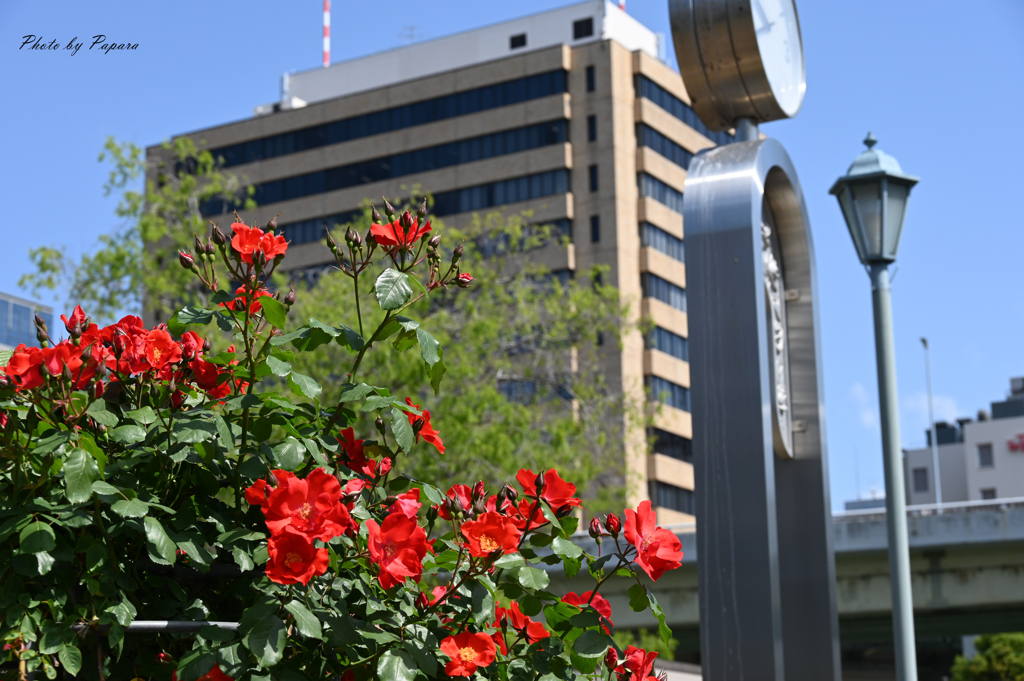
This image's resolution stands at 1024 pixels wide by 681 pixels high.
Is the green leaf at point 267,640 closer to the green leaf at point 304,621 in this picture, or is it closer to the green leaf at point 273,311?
the green leaf at point 304,621

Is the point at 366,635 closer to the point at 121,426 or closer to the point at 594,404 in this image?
the point at 121,426

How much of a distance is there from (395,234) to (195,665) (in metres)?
0.90

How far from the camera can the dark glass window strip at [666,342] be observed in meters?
47.5

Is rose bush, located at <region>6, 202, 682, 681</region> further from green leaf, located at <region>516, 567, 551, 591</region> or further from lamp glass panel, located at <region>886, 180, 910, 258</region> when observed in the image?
lamp glass panel, located at <region>886, 180, 910, 258</region>

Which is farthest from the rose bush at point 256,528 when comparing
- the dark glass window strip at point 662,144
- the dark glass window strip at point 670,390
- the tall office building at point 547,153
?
the dark glass window strip at point 662,144

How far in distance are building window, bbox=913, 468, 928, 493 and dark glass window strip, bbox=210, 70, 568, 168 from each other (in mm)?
43572

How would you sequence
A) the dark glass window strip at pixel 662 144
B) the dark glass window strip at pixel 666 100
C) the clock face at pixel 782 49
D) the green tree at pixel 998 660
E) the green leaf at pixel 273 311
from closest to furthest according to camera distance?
the green leaf at pixel 273 311 → the clock face at pixel 782 49 → the green tree at pixel 998 660 → the dark glass window strip at pixel 662 144 → the dark glass window strip at pixel 666 100

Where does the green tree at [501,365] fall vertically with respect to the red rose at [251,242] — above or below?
above

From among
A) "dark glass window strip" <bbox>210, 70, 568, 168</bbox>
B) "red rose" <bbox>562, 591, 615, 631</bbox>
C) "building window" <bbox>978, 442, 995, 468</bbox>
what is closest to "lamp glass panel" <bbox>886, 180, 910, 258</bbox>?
"red rose" <bbox>562, 591, 615, 631</bbox>

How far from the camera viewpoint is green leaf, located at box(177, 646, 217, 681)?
164 cm

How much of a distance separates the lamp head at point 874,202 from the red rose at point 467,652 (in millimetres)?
5819

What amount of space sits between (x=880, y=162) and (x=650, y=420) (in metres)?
16.6

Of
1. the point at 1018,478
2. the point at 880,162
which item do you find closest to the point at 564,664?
the point at 880,162

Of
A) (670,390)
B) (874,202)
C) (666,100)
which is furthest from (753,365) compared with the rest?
(666,100)
